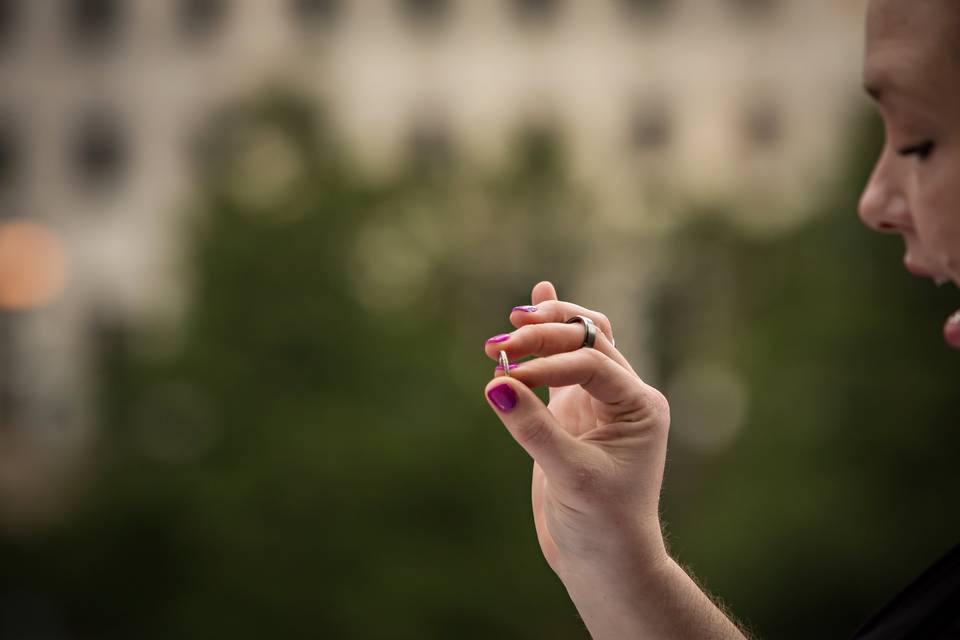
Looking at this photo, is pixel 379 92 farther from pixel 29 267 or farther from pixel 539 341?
pixel 539 341

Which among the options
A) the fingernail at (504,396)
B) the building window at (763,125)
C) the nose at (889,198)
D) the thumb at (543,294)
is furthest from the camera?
the building window at (763,125)

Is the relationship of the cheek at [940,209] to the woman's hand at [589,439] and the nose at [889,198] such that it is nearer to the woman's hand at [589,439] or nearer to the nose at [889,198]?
the nose at [889,198]

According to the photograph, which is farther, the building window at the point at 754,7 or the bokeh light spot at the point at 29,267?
the bokeh light spot at the point at 29,267

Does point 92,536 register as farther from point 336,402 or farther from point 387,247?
point 387,247

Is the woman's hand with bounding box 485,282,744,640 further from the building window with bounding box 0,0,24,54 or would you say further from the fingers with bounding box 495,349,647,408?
the building window with bounding box 0,0,24,54

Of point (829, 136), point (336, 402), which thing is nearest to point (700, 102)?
point (829, 136)

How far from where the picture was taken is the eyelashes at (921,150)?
1231mm

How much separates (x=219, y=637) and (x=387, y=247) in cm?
684

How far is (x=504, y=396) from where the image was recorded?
5.17 feet

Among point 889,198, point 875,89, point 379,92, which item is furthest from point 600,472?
point 379,92

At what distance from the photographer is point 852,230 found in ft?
48.5

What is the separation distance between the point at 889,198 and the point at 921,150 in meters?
0.10

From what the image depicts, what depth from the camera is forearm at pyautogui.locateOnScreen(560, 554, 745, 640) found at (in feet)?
5.76

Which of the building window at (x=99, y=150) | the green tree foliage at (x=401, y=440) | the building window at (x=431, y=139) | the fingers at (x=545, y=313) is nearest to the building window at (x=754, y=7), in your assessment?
the building window at (x=431, y=139)
